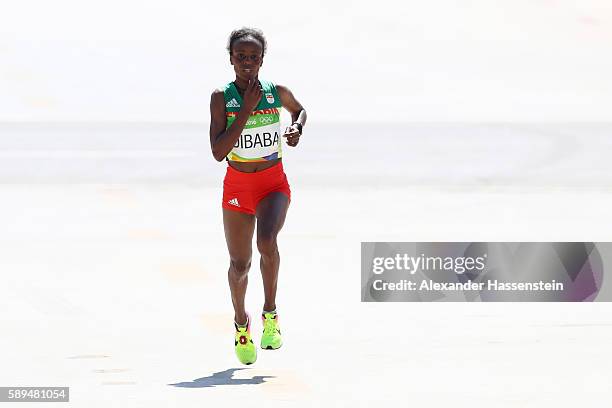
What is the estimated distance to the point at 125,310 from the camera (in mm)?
10734

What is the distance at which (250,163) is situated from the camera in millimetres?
8789

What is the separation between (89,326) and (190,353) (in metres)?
1.15

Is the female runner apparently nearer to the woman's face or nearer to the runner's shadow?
the woman's face

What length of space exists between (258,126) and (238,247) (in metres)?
0.74

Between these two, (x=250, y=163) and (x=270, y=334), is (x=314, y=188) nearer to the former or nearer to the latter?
(x=270, y=334)

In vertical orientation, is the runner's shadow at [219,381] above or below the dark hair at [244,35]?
below

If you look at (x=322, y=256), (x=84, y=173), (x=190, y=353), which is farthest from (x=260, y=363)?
(x=84, y=173)

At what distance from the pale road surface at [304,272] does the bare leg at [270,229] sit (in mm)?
531

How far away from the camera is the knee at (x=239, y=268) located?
29.1 ft

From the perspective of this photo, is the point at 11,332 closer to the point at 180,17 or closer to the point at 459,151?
the point at 459,151

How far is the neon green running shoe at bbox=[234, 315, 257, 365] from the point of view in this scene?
28.7 ft

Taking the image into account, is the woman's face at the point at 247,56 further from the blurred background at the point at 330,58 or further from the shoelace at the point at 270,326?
the blurred background at the point at 330,58

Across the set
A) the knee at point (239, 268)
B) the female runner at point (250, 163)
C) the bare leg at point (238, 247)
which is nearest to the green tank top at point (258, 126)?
the female runner at point (250, 163)

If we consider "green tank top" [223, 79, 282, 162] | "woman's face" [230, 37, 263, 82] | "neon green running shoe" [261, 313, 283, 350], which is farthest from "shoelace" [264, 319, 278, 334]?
"woman's face" [230, 37, 263, 82]
